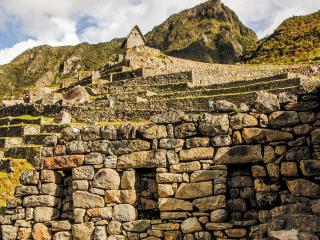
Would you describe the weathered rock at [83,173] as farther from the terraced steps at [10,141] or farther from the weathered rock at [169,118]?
the terraced steps at [10,141]

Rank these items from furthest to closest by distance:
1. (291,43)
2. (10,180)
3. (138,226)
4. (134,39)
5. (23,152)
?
(291,43)
(134,39)
(23,152)
(10,180)
(138,226)

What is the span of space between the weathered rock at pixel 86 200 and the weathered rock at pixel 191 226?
1.55m

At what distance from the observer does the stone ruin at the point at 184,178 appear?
6.71 metres

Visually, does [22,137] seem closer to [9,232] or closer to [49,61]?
[9,232]

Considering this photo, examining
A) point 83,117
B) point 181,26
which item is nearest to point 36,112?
point 83,117

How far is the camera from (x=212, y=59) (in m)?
89.8

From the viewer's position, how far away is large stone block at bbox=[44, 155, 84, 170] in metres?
8.06

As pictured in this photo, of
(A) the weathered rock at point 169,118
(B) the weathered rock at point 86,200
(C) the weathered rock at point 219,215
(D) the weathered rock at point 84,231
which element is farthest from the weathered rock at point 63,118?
(C) the weathered rock at point 219,215

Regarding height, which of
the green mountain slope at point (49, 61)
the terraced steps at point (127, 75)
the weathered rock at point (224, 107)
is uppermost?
the green mountain slope at point (49, 61)

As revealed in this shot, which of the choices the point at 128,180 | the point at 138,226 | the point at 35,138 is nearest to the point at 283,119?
the point at 128,180

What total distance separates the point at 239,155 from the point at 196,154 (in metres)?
0.72

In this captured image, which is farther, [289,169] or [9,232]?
[9,232]

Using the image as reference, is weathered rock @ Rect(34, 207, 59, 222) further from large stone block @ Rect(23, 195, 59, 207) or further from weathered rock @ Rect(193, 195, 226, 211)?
weathered rock @ Rect(193, 195, 226, 211)

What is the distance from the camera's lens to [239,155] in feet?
23.4
